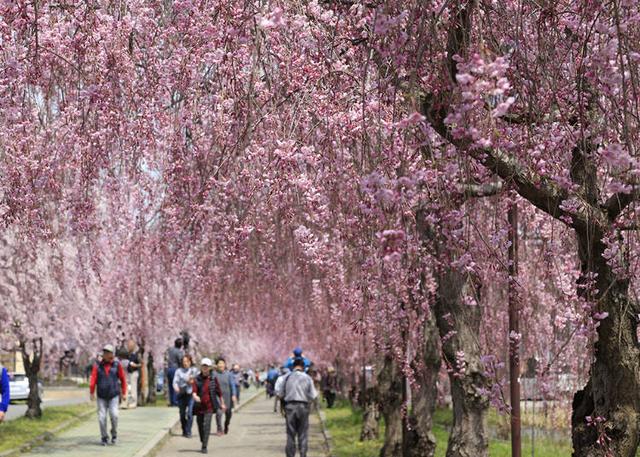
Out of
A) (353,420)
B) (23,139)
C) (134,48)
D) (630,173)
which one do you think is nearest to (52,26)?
(134,48)

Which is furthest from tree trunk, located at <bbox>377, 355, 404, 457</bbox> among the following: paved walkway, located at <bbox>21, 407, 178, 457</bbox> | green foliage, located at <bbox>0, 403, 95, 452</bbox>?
green foliage, located at <bbox>0, 403, 95, 452</bbox>

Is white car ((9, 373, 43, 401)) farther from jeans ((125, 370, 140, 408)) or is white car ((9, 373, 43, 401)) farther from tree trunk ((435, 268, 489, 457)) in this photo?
tree trunk ((435, 268, 489, 457))

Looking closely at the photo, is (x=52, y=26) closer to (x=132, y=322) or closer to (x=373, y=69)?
(x=373, y=69)

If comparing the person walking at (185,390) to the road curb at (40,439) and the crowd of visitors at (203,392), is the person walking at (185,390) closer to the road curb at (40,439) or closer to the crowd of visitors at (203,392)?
the crowd of visitors at (203,392)

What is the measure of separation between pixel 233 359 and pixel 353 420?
42.8m

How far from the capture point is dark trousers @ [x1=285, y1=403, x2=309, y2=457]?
18172mm

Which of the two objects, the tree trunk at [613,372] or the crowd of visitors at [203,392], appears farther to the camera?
the crowd of visitors at [203,392]

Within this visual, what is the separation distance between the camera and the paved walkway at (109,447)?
20.0 metres

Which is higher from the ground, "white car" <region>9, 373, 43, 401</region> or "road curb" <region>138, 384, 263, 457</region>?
"white car" <region>9, 373, 43, 401</region>

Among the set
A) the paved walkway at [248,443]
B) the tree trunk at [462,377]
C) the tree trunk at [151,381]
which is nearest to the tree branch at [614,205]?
the tree trunk at [462,377]

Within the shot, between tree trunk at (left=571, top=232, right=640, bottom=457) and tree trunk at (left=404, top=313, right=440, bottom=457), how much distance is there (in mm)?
8018

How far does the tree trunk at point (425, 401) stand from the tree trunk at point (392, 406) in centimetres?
112

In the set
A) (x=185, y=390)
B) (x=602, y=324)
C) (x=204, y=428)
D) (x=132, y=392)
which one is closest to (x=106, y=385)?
(x=204, y=428)

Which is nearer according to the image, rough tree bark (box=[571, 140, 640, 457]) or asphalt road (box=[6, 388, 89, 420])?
rough tree bark (box=[571, 140, 640, 457])
